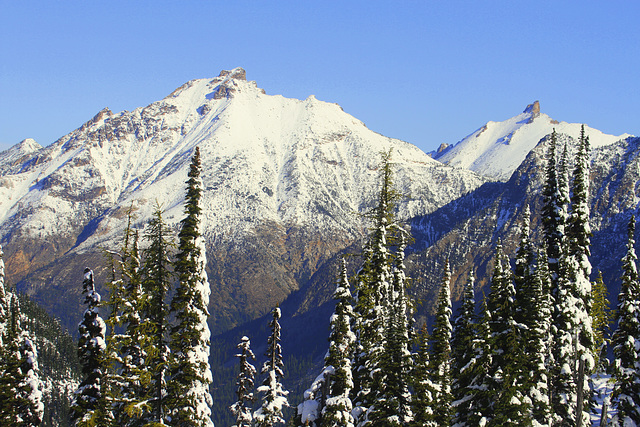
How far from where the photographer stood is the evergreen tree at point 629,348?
3991cm

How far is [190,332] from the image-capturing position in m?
32.5

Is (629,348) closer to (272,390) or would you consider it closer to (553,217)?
(553,217)

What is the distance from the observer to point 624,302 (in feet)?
134

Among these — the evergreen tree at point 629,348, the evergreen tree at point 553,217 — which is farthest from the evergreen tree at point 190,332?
the evergreen tree at point 629,348

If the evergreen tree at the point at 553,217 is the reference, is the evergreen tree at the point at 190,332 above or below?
below

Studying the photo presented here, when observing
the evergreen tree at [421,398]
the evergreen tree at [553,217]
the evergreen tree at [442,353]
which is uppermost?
the evergreen tree at [553,217]

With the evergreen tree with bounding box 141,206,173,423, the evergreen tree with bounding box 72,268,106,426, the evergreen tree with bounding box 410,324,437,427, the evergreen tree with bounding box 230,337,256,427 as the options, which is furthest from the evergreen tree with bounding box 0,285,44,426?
the evergreen tree with bounding box 410,324,437,427

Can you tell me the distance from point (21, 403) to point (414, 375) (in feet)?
114

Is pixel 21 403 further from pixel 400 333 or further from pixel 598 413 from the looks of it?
pixel 598 413

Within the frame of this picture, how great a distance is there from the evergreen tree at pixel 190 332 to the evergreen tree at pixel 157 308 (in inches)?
22.2

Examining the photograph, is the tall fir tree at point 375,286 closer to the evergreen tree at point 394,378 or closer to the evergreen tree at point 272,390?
the evergreen tree at point 394,378

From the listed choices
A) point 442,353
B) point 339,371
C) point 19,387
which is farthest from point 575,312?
point 19,387

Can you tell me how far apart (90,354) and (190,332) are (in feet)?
22.6

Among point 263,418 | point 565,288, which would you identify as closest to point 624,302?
point 565,288
